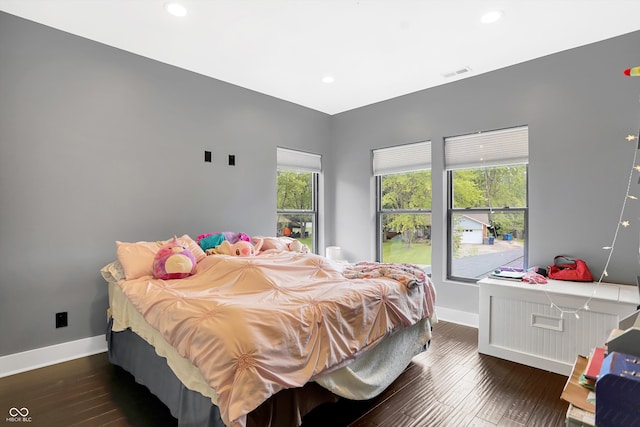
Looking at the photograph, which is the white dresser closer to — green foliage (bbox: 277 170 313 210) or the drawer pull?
the drawer pull

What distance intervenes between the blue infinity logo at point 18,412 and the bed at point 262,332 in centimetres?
54

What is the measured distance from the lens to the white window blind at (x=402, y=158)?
3990 millimetres

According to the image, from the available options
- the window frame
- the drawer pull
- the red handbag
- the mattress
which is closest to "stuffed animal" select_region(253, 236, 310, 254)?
the mattress

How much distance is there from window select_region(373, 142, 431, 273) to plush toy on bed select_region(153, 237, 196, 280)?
106 inches

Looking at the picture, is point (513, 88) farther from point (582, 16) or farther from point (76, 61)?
point (76, 61)

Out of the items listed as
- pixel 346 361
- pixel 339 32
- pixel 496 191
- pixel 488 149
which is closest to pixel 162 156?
pixel 339 32

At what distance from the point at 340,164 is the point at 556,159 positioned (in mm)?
2583

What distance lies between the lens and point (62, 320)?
2689 millimetres

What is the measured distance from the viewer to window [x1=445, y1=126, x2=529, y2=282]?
3328 millimetres

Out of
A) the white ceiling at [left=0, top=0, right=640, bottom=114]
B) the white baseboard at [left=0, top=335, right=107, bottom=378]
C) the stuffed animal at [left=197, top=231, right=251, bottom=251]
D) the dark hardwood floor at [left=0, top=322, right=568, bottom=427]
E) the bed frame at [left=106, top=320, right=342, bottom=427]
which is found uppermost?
the white ceiling at [left=0, top=0, right=640, bottom=114]

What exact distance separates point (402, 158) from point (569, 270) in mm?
2131

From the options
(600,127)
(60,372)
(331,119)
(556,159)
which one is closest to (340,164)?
(331,119)

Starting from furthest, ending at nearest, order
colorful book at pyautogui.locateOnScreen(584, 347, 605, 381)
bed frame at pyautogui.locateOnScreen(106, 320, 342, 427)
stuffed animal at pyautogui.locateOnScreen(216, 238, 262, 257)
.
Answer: stuffed animal at pyautogui.locateOnScreen(216, 238, 262, 257) < bed frame at pyautogui.locateOnScreen(106, 320, 342, 427) < colorful book at pyautogui.locateOnScreen(584, 347, 605, 381)

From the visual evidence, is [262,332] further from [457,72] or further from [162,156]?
[457,72]
